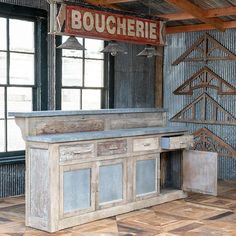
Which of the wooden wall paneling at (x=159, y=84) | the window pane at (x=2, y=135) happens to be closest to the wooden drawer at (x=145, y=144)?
the window pane at (x=2, y=135)

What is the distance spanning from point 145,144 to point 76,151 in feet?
3.98

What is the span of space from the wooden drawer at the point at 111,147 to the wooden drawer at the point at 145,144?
8.0 inches

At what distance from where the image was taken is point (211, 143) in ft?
29.5

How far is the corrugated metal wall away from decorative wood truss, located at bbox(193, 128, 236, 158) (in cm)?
8

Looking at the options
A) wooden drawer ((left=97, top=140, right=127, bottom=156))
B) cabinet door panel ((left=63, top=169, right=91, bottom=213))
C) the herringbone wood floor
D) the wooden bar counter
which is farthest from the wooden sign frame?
the herringbone wood floor

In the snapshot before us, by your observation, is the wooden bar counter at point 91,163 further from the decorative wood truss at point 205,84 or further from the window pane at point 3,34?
the decorative wood truss at point 205,84

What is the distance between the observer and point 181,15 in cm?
818

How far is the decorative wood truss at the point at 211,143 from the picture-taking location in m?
8.80

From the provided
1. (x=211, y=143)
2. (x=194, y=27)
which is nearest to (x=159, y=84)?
(x=194, y=27)

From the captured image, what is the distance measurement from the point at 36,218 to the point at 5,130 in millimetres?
2081

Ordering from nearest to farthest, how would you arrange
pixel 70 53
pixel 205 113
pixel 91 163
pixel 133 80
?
pixel 91 163, pixel 70 53, pixel 205 113, pixel 133 80

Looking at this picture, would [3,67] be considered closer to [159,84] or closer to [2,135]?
[2,135]

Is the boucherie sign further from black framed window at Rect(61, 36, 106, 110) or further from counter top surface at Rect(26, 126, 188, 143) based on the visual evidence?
black framed window at Rect(61, 36, 106, 110)

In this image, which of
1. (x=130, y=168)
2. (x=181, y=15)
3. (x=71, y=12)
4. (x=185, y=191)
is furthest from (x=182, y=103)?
(x=71, y=12)
